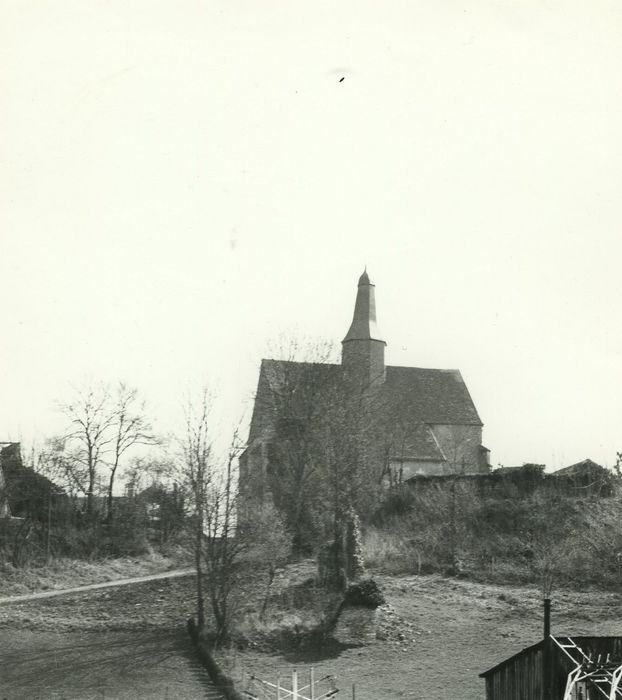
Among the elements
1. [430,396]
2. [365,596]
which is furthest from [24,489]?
[430,396]

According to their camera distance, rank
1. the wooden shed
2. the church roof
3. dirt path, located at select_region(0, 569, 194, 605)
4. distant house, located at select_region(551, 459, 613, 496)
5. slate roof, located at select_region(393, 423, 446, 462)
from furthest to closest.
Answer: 1. the church roof
2. slate roof, located at select_region(393, 423, 446, 462)
3. distant house, located at select_region(551, 459, 613, 496)
4. dirt path, located at select_region(0, 569, 194, 605)
5. the wooden shed

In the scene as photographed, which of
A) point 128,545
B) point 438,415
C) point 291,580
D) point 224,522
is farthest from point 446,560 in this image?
point 438,415

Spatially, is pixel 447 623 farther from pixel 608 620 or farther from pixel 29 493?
pixel 29 493

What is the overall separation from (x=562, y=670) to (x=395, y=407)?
38.2 m

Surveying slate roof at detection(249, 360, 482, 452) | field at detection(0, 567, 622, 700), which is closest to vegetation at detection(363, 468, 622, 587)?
field at detection(0, 567, 622, 700)

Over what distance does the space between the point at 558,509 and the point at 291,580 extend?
12.9 m

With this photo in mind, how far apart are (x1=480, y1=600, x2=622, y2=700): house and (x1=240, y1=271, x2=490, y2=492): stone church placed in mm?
27465

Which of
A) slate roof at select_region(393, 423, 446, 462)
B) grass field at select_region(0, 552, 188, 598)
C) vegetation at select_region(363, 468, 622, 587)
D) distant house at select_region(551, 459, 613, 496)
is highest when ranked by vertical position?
slate roof at select_region(393, 423, 446, 462)

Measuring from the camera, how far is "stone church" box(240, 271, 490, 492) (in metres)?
42.9

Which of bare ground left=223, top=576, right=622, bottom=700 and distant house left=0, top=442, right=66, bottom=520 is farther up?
distant house left=0, top=442, right=66, bottom=520

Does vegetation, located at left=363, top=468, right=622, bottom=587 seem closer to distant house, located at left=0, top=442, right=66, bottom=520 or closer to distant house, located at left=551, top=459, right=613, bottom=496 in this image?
distant house, located at left=551, top=459, right=613, bottom=496

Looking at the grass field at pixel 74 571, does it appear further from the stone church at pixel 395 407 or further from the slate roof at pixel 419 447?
the slate roof at pixel 419 447

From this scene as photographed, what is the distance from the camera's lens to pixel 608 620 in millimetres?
22562

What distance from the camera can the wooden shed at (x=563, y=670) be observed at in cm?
1318
